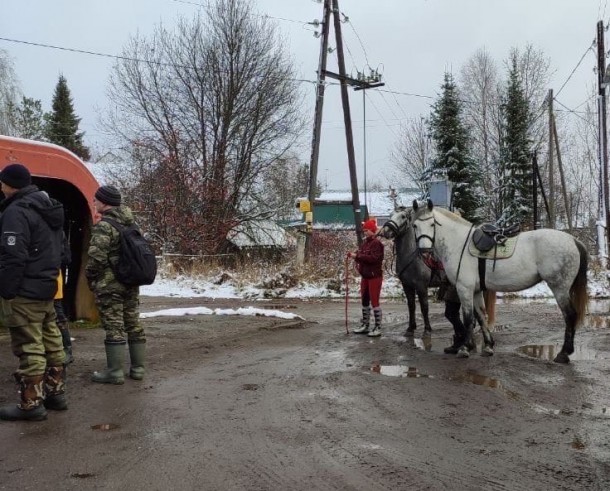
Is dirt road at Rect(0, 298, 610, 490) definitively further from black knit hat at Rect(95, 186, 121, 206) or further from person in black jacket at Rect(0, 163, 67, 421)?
black knit hat at Rect(95, 186, 121, 206)

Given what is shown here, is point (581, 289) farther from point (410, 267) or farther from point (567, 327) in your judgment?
point (410, 267)

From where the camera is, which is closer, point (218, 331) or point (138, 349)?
point (138, 349)

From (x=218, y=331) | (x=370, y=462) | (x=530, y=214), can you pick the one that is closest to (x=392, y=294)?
(x=218, y=331)

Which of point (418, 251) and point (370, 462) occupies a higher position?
point (418, 251)

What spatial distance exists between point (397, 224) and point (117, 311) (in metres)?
5.04

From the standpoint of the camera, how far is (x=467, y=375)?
6.65 meters

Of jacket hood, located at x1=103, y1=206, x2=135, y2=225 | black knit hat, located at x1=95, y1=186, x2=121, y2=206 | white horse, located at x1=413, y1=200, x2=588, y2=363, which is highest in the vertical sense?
black knit hat, located at x1=95, y1=186, x2=121, y2=206

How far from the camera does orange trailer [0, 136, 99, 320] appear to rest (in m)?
8.50

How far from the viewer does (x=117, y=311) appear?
5.84m

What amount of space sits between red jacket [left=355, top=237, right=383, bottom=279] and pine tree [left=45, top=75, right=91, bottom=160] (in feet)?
150

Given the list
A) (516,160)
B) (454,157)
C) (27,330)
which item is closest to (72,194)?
(27,330)

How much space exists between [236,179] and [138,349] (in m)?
19.5

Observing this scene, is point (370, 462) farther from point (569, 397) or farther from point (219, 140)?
point (219, 140)

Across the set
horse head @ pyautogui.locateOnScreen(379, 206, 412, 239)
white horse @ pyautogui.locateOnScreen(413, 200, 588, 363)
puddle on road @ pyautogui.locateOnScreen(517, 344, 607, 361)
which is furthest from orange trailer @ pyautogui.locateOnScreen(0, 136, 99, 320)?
puddle on road @ pyautogui.locateOnScreen(517, 344, 607, 361)
